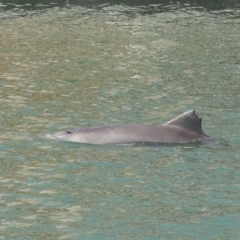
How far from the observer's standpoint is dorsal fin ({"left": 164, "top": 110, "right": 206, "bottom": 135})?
1812 centimetres

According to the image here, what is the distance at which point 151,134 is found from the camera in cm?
1844

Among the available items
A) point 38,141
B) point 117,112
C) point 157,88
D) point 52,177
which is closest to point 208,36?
point 157,88

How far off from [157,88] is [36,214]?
38.1 ft

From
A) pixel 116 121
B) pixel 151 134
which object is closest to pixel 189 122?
pixel 151 134

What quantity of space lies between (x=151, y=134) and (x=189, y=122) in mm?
737

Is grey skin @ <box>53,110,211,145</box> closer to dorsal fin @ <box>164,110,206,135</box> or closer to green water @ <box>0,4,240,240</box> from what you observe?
dorsal fin @ <box>164,110,206,135</box>

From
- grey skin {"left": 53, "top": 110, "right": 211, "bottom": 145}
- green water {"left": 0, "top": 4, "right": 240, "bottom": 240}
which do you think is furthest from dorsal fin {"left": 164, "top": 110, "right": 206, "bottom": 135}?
green water {"left": 0, "top": 4, "right": 240, "bottom": 240}

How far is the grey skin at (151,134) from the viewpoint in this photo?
18.3 metres

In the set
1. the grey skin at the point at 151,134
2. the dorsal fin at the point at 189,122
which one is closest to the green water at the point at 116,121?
the grey skin at the point at 151,134

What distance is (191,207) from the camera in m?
14.6

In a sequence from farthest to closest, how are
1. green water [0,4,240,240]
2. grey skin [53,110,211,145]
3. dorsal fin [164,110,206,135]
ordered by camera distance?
grey skin [53,110,211,145], dorsal fin [164,110,206,135], green water [0,4,240,240]

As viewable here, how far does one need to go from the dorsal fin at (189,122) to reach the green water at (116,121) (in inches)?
21.1

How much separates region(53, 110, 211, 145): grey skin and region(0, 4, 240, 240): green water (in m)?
0.26

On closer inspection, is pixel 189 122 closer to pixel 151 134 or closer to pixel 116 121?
pixel 151 134
